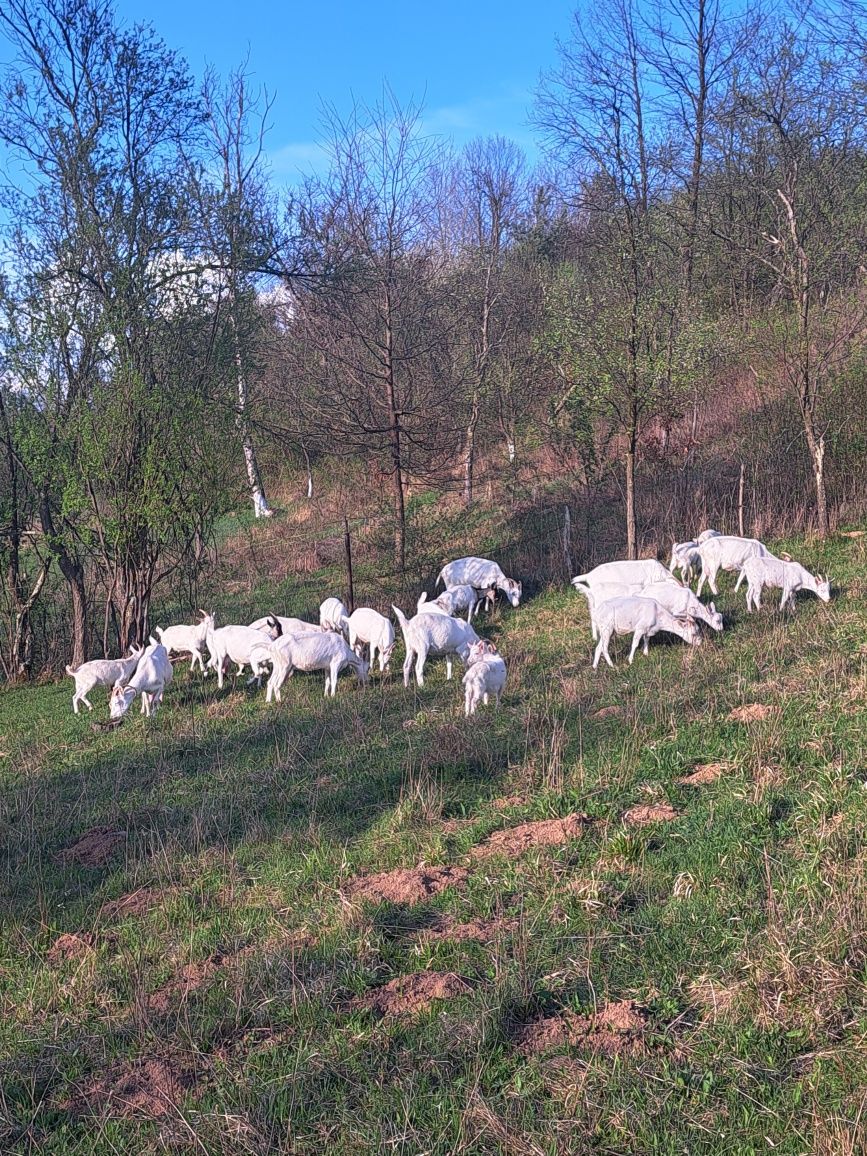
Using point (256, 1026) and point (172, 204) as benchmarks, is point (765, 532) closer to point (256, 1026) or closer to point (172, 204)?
point (172, 204)

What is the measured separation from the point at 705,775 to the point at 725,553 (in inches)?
380

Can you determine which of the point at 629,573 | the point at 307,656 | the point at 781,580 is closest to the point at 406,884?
the point at 307,656

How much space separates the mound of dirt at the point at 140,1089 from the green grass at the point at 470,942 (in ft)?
0.07

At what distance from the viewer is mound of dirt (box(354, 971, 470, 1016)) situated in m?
5.06

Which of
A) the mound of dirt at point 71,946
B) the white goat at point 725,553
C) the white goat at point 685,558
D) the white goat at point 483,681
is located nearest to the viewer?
the mound of dirt at point 71,946

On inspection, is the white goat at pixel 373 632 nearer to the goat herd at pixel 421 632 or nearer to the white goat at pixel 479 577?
the goat herd at pixel 421 632

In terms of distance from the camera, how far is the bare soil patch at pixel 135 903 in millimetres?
6820

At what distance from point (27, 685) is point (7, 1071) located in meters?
16.0

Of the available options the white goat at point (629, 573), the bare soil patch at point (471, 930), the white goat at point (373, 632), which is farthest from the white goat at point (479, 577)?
the bare soil patch at point (471, 930)

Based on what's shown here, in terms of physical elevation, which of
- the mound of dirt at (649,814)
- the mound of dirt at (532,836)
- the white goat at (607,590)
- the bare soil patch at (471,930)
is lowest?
the bare soil patch at (471,930)

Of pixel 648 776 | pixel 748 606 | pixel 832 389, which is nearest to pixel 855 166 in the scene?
pixel 832 389

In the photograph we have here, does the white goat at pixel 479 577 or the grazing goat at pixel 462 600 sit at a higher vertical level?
the white goat at pixel 479 577

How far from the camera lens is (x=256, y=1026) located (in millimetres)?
5047

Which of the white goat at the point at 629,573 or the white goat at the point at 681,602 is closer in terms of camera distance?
the white goat at the point at 681,602
